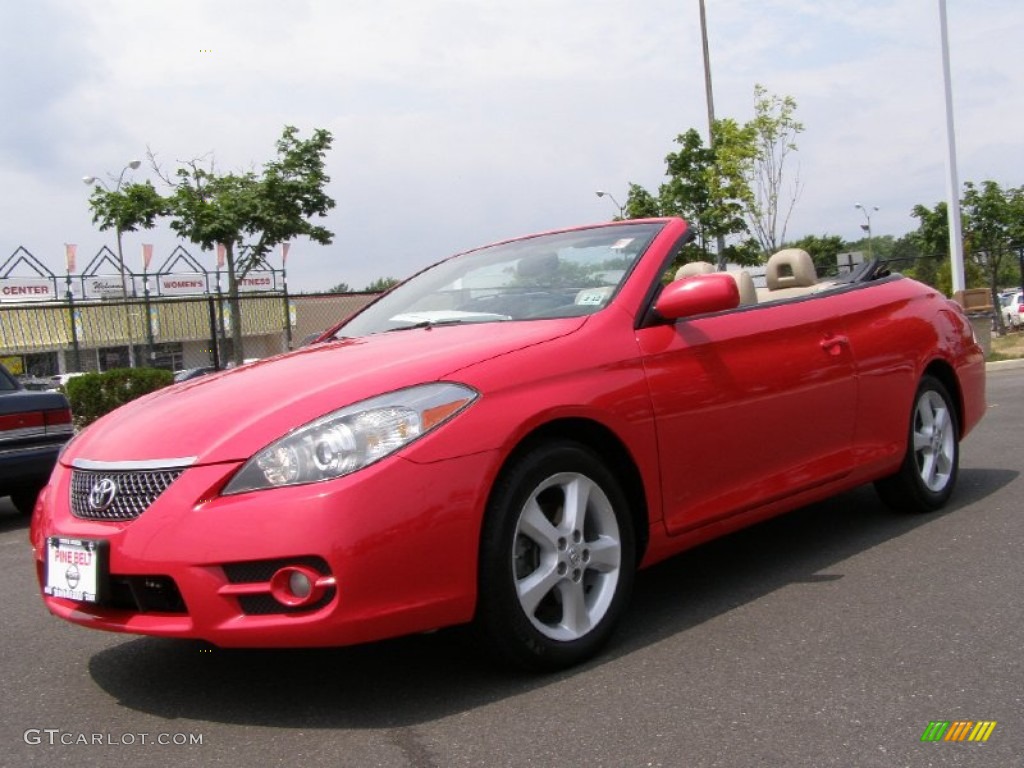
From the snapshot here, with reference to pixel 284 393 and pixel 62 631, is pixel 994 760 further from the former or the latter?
pixel 62 631

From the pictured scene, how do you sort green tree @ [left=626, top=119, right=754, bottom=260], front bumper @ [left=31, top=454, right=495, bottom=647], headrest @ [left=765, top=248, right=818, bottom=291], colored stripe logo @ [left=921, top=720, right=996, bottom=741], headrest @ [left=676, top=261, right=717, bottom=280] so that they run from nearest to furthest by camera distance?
1. colored stripe logo @ [left=921, top=720, right=996, bottom=741]
2. front bumper @ [left=31, top=454, right=495, bottom=647]
3. headrest @ [left=676, top=261, right=717, bottom=280]
4. headrest @ [left=765, top=248, right=818, bottom=291]
5. green tree @ [left=626, top=119, right=754, bottom=260]

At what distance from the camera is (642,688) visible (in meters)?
3.29

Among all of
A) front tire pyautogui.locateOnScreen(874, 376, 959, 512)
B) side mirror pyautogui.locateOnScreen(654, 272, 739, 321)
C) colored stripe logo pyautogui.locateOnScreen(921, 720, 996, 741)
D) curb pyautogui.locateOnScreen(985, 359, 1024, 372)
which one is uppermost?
side mirror pyautogui.locateOnScreen(654, 272, 739, 321)

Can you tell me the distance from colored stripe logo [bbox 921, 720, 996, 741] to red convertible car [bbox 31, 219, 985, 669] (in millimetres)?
1052

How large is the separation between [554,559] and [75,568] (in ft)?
4.68

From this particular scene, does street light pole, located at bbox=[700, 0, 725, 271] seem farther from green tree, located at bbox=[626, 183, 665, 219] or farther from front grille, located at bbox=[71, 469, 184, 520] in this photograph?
front grille, located at bbox=[71, 469, 184, 520]

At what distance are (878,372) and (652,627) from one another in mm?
1846

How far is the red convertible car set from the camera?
10.0ft

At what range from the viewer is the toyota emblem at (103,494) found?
3.33m

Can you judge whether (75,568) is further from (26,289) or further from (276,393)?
(26,289)

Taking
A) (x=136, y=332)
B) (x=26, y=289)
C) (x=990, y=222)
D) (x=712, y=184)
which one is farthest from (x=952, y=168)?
(x=26, y=289)

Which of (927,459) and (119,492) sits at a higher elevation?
(119,492)

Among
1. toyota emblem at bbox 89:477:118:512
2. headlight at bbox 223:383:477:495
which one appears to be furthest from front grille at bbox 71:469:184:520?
headlight at bbox 223:383:477:495

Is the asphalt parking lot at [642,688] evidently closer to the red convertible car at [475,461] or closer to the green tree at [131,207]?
the red convertible car at [475,461]
